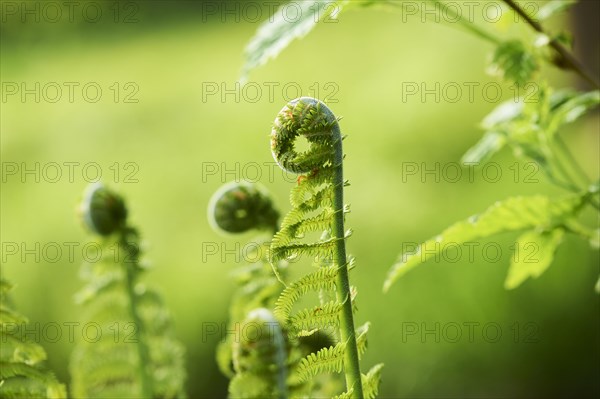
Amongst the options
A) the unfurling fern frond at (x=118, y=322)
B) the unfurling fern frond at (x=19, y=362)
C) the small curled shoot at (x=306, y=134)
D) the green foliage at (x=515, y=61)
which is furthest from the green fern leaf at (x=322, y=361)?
the green foliage at (x=515, y=61)

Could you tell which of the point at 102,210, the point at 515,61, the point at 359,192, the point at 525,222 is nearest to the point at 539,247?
the point at 525,222

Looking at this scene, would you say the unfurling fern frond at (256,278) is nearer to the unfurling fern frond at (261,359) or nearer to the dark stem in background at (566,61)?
the unfurling fern frond at (261,359)

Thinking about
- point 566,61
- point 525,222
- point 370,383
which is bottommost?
point 370,383

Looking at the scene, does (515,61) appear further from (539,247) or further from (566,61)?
(539,247)

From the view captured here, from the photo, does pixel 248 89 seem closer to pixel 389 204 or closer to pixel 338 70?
pixel 338 70

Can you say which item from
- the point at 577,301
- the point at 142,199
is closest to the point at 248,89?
the point at 142,199

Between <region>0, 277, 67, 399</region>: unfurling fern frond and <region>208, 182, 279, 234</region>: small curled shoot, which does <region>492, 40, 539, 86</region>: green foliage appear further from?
<region>0, 277, 67, 399</region>: unfurling fern frond
